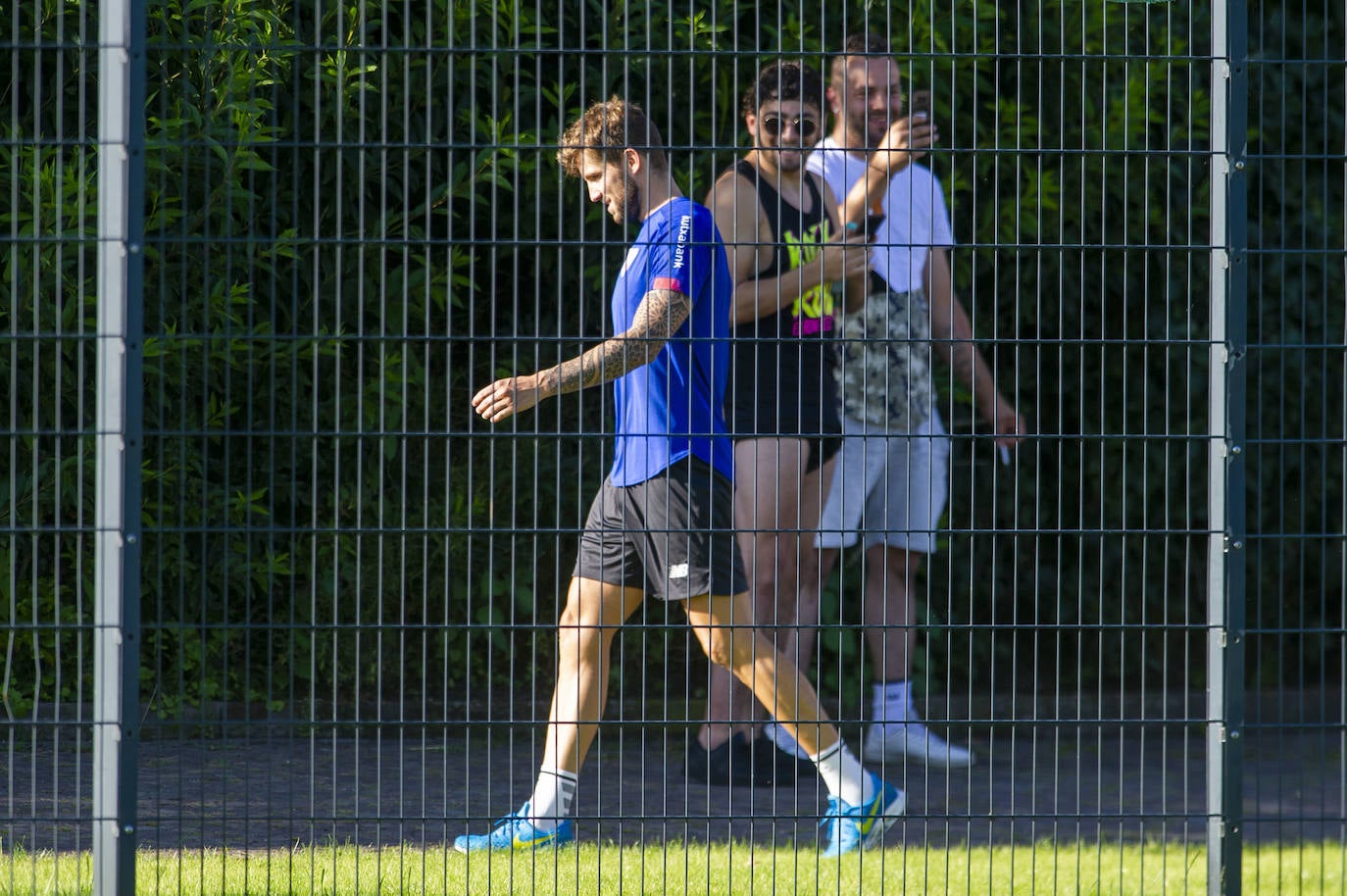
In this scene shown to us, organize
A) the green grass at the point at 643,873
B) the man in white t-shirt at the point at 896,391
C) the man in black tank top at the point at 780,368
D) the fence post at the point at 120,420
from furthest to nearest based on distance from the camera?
the man in white t-shirt at the point at 896,391 → the man in black tank top at the point at 780,368 → the green grass at the point at 643,873 → the fence post at the point at 120,420

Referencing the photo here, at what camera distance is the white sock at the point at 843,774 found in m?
4.41

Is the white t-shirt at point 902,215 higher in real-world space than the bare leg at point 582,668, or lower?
higher

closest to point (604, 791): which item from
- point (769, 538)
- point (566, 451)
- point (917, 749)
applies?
point (769, 538)

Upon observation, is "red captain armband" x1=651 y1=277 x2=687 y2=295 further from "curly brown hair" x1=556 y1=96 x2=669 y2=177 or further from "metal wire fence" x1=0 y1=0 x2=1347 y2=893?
"curly brown hair" x1=556 y1=96 x2=669 y2=177

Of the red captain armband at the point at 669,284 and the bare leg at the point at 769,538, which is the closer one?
the red captain armband at the point at 669,284

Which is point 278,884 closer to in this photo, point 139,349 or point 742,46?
point 139,349

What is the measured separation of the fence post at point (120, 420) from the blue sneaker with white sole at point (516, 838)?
0.84m

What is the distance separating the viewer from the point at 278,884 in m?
4.06

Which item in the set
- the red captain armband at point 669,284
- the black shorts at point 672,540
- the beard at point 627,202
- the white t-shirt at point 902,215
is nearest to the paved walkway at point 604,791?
the black shorts at point 672,540

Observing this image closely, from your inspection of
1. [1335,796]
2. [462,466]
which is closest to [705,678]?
[462,466]

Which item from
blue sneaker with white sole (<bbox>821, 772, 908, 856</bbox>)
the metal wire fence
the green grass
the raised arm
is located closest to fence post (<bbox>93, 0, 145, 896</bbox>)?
the metal wire fence

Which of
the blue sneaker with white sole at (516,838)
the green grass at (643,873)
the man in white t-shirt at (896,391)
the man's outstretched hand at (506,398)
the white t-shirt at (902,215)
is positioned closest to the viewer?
the man's outstretched hand at (506,398)

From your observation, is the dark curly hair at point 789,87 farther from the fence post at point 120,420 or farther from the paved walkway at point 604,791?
the fence post at point 120,420

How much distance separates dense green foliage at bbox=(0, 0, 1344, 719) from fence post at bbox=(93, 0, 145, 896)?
575mm
